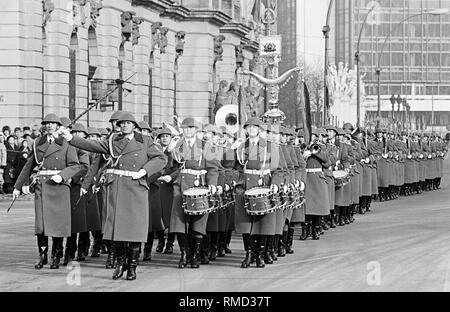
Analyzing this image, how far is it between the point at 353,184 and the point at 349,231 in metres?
3.04

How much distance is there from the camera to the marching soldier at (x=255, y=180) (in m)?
16.2

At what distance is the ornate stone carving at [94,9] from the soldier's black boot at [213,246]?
22436 mm

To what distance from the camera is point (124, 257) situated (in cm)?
1507

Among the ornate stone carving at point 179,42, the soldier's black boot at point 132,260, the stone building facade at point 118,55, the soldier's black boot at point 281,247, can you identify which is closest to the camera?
the soldier's black boot at point 132,260

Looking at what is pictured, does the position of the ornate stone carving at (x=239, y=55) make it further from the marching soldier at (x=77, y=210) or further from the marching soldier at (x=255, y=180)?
the marching soldier at (x=255, y=180)

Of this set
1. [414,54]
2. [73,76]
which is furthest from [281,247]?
[414,54]

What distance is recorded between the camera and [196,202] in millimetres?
16312

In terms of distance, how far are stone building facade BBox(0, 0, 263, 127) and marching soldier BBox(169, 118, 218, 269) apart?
14.0 m

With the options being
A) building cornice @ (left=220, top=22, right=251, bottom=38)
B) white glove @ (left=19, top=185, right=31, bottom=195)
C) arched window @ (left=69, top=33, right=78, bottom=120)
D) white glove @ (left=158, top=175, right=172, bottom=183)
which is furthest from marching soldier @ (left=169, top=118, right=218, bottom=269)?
building cornice @ (left=220, top=22, right=251, bottom=38)

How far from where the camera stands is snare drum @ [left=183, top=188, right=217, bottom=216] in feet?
53.4

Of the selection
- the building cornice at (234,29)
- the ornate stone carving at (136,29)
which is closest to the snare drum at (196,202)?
the ornate stone carving at (136,29)

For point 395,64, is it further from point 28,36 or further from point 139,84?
point 28,36

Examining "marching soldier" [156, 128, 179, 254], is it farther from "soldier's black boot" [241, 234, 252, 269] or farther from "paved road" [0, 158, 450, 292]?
"soldier's black boot" [241, 234, 252, 269]
